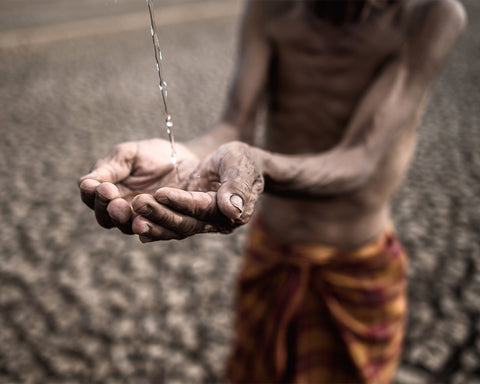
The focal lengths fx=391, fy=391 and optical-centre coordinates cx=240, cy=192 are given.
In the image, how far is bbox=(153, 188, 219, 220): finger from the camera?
65 centimetres

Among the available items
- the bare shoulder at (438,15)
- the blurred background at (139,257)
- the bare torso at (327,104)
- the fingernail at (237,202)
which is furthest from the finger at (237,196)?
the blurred background at (139,257)

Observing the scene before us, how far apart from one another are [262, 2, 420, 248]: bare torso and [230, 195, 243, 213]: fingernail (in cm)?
45

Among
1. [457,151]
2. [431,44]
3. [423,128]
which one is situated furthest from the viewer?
[423,128]

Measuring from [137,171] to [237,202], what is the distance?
12.2 inches

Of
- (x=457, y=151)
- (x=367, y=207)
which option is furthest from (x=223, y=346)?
(x=457, y=151)

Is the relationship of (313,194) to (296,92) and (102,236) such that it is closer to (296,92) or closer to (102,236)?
(296,92)

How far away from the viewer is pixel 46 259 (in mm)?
2830

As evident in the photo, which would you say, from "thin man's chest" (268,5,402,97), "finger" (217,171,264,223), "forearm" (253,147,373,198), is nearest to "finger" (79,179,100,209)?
"finger" (217,171,264,223)

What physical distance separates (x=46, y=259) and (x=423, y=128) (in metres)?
4.32

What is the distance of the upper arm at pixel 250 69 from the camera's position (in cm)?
127

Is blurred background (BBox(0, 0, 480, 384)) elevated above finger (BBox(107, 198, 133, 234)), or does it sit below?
below

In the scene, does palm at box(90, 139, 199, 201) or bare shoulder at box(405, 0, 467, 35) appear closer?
palm at box(90, 139, 199, 201)

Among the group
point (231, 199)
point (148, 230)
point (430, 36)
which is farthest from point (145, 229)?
point (430, 36)

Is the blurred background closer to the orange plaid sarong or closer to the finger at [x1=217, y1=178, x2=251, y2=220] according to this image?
the orange plaid sarong
